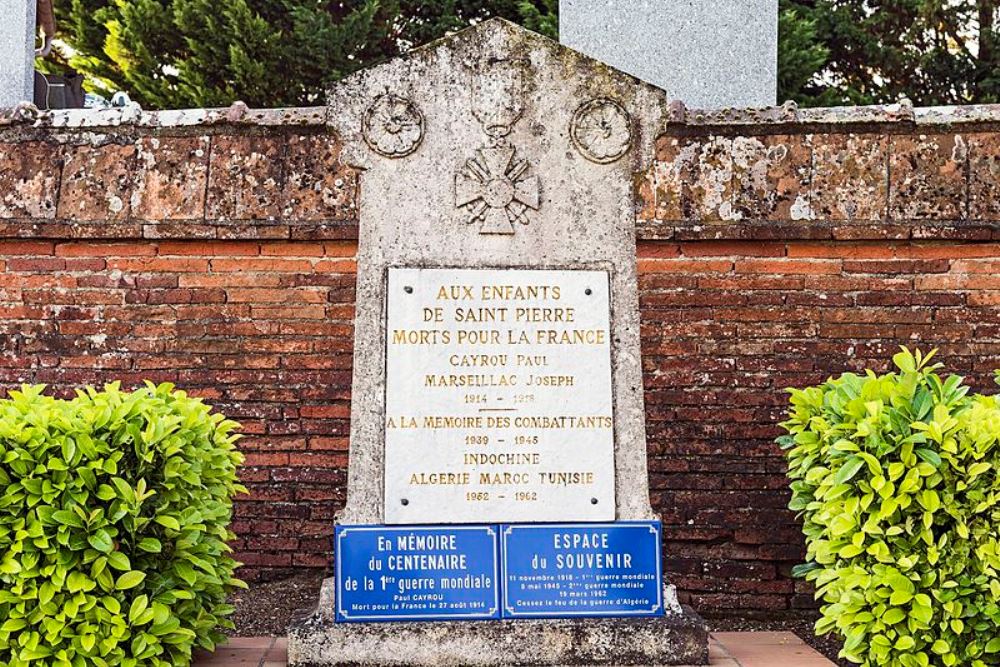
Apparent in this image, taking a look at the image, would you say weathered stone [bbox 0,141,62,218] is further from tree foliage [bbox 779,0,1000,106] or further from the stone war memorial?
tree foliage [bbox 779,0,1000,106]

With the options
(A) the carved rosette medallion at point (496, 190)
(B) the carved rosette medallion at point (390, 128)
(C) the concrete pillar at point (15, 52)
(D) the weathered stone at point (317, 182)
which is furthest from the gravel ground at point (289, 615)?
(C) the concrete pillar at point (15, 52)

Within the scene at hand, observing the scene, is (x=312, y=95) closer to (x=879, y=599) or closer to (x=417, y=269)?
(x=417, y=269)

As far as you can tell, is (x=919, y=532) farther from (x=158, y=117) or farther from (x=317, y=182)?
(x=158, y=117)

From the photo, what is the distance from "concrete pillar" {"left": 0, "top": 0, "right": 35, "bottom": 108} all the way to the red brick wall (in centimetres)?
182

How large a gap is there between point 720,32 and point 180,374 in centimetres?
369

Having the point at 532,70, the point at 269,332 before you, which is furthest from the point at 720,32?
the point at 269,332

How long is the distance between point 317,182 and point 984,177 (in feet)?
10.7

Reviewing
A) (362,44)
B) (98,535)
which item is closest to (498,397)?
(98,535)

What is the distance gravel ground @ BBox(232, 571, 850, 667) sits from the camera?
4.92 meters

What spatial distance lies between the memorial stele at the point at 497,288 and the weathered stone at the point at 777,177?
1.37 meters

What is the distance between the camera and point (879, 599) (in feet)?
12.1

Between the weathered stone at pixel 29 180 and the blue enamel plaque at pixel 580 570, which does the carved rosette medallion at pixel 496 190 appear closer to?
the blue enamel plaque at pixel 580 570

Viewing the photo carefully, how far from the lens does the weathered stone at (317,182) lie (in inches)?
216

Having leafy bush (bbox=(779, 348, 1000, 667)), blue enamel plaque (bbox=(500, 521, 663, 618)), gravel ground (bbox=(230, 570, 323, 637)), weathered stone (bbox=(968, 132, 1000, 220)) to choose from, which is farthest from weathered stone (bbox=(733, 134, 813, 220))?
gravel ground (bbox=(230, 570, 323, 637))
